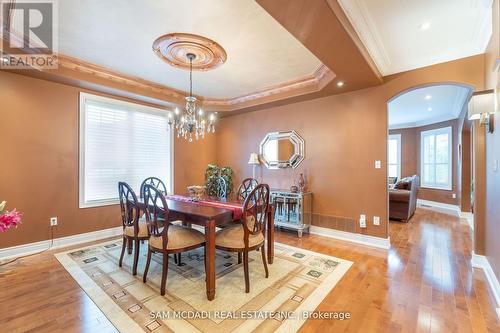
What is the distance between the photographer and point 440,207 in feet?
22.2

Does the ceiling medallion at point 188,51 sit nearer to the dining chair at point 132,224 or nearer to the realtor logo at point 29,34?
the realtor logo at point 29,34

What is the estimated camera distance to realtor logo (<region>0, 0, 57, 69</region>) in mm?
2225

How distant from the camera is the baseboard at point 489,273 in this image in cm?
212

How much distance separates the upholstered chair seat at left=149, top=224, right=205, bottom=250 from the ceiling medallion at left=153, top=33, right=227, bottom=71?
2.18m

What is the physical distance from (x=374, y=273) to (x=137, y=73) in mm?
4332

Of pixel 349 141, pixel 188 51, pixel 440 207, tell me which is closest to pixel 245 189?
pixel 349 141

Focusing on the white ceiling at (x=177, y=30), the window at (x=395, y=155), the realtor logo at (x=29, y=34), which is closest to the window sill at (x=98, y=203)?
the realtor logo at (x=29, y=34)

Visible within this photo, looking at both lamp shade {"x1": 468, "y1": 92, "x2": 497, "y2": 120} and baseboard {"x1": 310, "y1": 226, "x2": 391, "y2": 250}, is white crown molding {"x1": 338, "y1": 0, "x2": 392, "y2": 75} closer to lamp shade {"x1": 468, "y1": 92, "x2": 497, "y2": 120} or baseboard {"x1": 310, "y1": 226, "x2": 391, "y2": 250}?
lamp shade {"x1": 468, "y1": 92, "x2": 497, "y2": 120}

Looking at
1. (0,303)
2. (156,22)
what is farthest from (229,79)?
(0,303)

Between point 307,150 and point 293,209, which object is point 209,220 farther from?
point 307,150

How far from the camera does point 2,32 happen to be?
257cm

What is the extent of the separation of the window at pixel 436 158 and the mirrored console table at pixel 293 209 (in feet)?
17.4

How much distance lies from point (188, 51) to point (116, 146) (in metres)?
2.25

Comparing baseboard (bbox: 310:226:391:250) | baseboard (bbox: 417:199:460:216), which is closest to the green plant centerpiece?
baseboard (bbox: 310:226:391:250)
